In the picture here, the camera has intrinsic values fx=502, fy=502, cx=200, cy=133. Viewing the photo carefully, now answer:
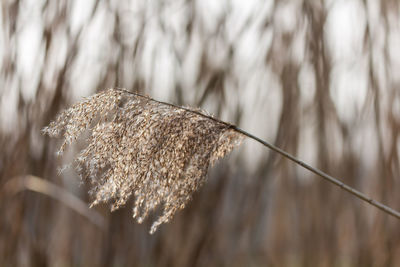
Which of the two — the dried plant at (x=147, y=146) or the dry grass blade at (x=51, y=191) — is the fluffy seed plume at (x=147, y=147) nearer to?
the dried plant at (x=147, y=146)

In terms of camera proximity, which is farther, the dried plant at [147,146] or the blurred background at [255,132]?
the blurred background at [255,132]

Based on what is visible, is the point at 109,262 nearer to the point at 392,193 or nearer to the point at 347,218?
the point at 347,218

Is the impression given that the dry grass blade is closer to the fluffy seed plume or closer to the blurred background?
the blurred background

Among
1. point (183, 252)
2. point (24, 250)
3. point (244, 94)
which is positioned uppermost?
point (244, 94)

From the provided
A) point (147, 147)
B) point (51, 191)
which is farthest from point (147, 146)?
point (51, 191)

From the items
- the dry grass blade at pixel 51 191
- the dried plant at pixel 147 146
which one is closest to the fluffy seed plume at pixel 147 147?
Answer: the dried plant at pixel 147 146

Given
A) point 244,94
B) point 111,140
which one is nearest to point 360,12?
point 244,94

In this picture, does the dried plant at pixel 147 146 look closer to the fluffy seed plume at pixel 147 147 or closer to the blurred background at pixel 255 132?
the fluffy seed plume at pixel 147 147

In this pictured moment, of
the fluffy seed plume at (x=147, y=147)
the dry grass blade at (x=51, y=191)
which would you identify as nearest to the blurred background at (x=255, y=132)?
the dry grass blade at (x=51, y=191)
